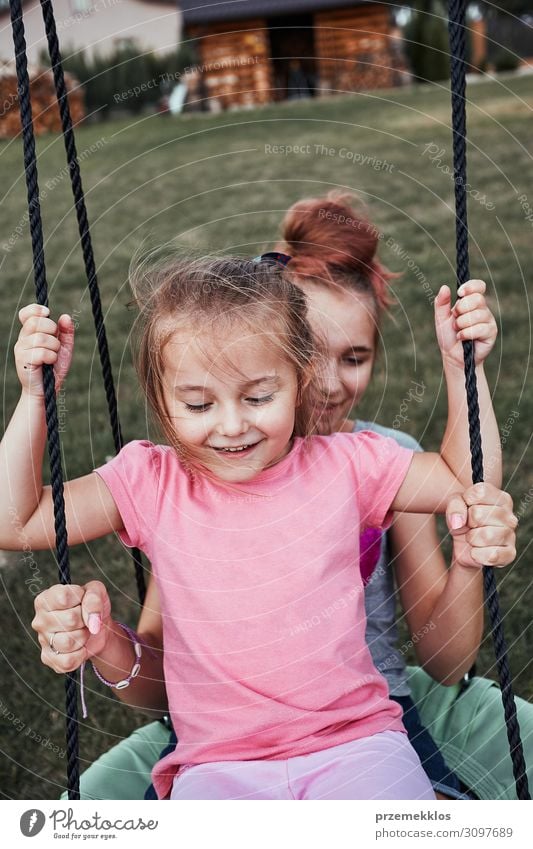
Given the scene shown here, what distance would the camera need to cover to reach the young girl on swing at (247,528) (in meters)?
1.24

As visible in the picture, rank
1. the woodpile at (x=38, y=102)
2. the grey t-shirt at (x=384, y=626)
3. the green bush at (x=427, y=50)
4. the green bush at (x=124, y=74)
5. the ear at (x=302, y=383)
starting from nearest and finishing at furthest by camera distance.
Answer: the ear at (x=302, y=383) → the grey t-shirt at (x=384, y=626) → the woodpile at (x=38, y=102) → the green bush at (x=124, y=74) → the green bush at (x=427, y=50)

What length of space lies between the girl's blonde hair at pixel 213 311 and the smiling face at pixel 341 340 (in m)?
0.20

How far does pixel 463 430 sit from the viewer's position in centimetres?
131

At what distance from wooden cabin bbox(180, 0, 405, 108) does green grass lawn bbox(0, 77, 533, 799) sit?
1.37 metres

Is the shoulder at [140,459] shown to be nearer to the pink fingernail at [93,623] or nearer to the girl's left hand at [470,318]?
the pink fingernail at [93,623]

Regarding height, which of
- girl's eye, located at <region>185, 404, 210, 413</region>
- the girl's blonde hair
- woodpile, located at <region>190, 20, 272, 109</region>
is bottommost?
girl's eye, located at <region>185, 404, 210, 413</region>

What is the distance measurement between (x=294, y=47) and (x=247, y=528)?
54.7 ft

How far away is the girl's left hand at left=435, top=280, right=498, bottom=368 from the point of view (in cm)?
121

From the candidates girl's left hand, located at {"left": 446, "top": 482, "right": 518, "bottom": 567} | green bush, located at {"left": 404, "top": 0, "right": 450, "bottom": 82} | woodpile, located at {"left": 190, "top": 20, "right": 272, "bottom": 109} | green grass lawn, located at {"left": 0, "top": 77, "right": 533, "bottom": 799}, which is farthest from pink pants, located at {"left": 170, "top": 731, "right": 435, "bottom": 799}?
green bush, located at {"left": 404, "top": 0, "right": 450, "bottom": 82}

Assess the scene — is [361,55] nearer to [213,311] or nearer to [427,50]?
[427,50]

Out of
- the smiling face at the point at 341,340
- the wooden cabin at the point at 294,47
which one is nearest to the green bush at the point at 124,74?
the wooden cabin at the point at 294,47

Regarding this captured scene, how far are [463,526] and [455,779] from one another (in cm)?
55

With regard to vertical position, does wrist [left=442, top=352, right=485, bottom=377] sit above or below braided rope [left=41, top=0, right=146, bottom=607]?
below

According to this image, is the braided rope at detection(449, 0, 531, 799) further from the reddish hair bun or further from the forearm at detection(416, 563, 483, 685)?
the reddish hair bun
